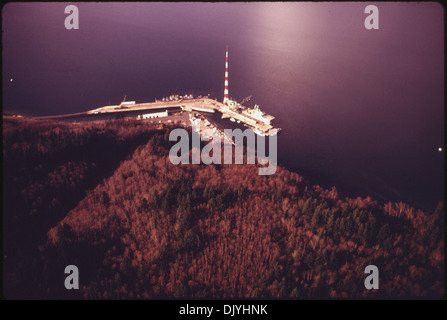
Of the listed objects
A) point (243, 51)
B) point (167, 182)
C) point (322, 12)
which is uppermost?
point (322, 12)

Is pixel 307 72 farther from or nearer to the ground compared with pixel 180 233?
farther from the ground

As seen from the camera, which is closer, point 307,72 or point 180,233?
point 180,233

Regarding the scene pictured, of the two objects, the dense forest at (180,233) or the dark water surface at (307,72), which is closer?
the dense forest at (180,233)

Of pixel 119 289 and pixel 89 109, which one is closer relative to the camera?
pixel 119 289

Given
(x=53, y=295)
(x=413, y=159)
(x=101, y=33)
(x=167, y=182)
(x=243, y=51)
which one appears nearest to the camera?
(x=53, y=295)

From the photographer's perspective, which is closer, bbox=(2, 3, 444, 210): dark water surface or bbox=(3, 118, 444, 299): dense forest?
bbox=(3, 118, 444, 299): dense forest

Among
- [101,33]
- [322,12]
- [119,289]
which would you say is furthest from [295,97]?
[322,12]

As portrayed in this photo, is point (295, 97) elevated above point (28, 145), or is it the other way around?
point (295, 97)

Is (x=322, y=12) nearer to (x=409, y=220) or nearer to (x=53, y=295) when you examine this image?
A: (x=409, y=220)
